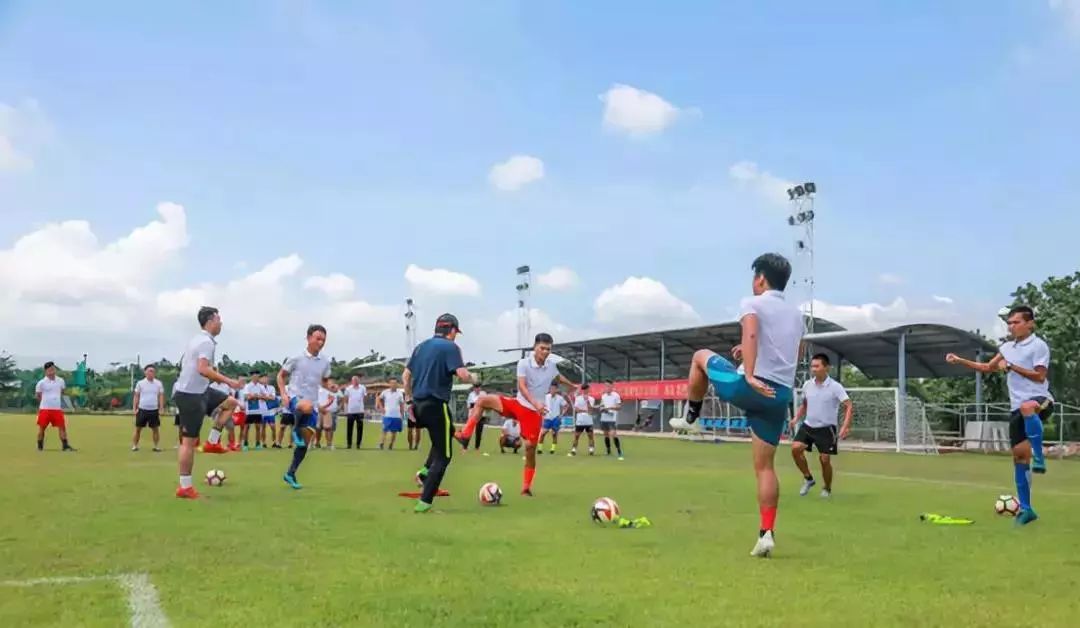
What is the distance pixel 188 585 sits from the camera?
5.54m

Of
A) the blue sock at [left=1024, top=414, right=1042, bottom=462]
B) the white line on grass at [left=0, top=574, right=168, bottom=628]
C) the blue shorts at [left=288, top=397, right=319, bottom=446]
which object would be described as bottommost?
the white line on grass at [left=0, top=574, right=168, bottom=628]

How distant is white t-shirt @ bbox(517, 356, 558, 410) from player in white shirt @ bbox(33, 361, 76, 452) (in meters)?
13.5

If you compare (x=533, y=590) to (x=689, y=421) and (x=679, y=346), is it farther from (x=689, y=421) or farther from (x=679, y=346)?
(x=679, y=346)

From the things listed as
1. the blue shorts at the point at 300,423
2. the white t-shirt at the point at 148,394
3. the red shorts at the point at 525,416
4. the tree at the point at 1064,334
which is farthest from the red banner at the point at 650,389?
the red shorts at the point at 525,416

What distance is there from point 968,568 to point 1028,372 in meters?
3.44

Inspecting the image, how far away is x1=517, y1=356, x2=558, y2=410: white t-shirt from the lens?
12.4 meters

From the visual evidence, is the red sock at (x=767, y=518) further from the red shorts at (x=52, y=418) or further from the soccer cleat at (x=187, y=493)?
the red shorts at (x=52, y=418)

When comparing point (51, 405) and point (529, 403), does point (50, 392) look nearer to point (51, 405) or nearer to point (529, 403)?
point (51, 405)

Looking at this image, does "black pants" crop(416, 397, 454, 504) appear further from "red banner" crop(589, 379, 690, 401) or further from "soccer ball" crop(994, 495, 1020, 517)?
"red banner" crop(589, 379, 690, 401)

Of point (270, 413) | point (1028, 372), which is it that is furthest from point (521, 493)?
point (270, 413)

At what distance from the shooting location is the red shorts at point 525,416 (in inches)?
450

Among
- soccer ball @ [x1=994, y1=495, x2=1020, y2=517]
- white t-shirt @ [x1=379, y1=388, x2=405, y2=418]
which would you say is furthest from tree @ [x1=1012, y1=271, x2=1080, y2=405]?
soccer ball @ [x1=994, y1=495, x2=1020, y2=517]

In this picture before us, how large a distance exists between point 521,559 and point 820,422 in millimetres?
7157

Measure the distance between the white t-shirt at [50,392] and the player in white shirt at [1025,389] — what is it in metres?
19.5
